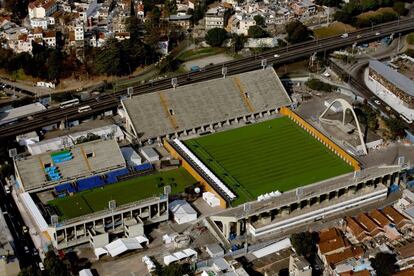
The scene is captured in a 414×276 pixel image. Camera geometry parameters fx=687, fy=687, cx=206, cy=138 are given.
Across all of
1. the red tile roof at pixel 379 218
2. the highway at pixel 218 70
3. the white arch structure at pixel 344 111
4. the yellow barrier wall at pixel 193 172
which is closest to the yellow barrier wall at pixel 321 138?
the white arch structure at pixel 344 111

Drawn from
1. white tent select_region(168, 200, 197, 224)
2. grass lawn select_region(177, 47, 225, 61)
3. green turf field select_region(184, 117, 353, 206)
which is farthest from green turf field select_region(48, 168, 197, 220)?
grass lawn select_region(177, 47, 225, 61)

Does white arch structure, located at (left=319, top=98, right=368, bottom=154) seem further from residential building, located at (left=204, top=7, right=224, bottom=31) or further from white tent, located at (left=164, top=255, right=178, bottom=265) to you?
residential building, located at (left=204, top=7, right=224, bottom=31)

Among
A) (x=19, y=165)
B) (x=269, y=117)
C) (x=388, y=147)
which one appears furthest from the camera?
(x=269, y=117)

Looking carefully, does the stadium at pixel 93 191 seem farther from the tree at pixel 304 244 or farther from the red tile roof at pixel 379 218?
the red tile roof at pixel 379 218

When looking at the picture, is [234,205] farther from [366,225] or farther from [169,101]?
[169,101]

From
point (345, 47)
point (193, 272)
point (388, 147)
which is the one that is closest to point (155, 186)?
point (193, 272)

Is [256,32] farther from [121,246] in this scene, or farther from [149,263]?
[149,263]
